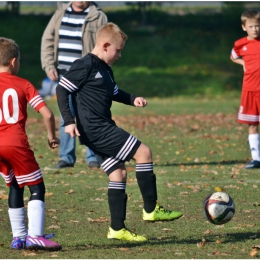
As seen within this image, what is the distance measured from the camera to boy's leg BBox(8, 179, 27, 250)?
229 inches

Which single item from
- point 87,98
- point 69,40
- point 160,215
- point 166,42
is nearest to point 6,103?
point 87,98

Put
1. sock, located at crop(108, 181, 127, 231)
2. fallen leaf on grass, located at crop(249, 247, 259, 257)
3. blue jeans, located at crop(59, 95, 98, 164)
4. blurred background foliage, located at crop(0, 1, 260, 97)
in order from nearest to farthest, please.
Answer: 1. fallen leaf on grass, located at crop(249, 247, 259, 257)
2. sock, located at crop(108, 181, 127, 231)
3. blue jeans, located at crop(59, 95, 98, 164)
4. blurred background foliage, located at crop(0, 1, 260, 97)

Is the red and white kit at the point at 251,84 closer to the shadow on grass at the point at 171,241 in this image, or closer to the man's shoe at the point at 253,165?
the man's shoe at the point at 253,165

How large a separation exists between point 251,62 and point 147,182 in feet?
15.2

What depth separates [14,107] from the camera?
18.6 feet

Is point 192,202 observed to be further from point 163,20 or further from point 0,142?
point 163,20

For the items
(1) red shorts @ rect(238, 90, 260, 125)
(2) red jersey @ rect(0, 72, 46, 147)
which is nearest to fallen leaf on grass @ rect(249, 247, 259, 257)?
(2) red jersey @ rect(0, 72, 46, 147)

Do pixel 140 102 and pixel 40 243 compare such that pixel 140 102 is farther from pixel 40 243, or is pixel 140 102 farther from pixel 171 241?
pixel 40 243

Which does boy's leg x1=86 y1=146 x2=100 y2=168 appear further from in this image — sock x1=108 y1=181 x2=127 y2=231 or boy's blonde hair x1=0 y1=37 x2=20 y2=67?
boy's blonde hair x1=0 y1=37 x2=20 y2=67

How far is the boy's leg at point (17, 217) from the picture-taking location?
5812 mm

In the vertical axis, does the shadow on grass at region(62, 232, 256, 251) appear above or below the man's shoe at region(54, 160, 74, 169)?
above

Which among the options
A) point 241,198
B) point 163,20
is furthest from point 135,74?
point 241,198

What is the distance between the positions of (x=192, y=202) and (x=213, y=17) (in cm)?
2990

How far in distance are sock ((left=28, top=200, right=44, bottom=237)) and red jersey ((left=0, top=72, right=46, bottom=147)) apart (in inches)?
19.5
